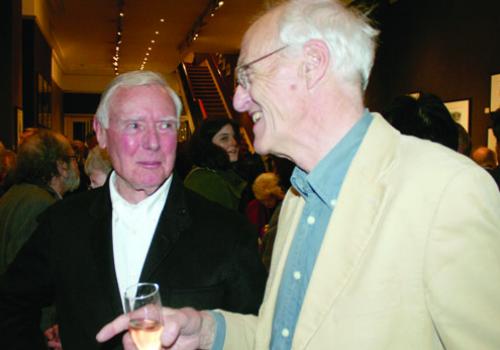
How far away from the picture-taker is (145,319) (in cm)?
127

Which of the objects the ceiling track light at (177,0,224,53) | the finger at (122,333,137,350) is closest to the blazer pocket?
the finger at (122,333,137,350)

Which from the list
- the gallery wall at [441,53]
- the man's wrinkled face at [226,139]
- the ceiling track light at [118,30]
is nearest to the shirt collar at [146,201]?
the man's wrinkled face at [226,139]

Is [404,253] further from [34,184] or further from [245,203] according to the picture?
[245,203]

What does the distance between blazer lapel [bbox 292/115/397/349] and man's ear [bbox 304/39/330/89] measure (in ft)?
0.92

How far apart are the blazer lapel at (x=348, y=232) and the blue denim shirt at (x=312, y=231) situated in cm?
11

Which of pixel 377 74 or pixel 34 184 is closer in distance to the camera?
pixel 34 184

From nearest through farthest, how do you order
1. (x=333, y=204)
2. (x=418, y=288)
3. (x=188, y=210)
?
(x=418, y=288), (x=333, y=204), (x=188, y=210)

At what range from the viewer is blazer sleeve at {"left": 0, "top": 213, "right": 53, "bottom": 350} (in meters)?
2.02

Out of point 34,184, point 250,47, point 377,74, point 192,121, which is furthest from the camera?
point 192,121

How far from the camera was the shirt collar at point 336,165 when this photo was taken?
1466 mm

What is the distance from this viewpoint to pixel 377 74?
10.3 m

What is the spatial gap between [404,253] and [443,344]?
0.23 metres

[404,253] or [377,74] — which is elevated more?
[377,74]

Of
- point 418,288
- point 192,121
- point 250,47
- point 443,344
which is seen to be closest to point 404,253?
point 418,288
